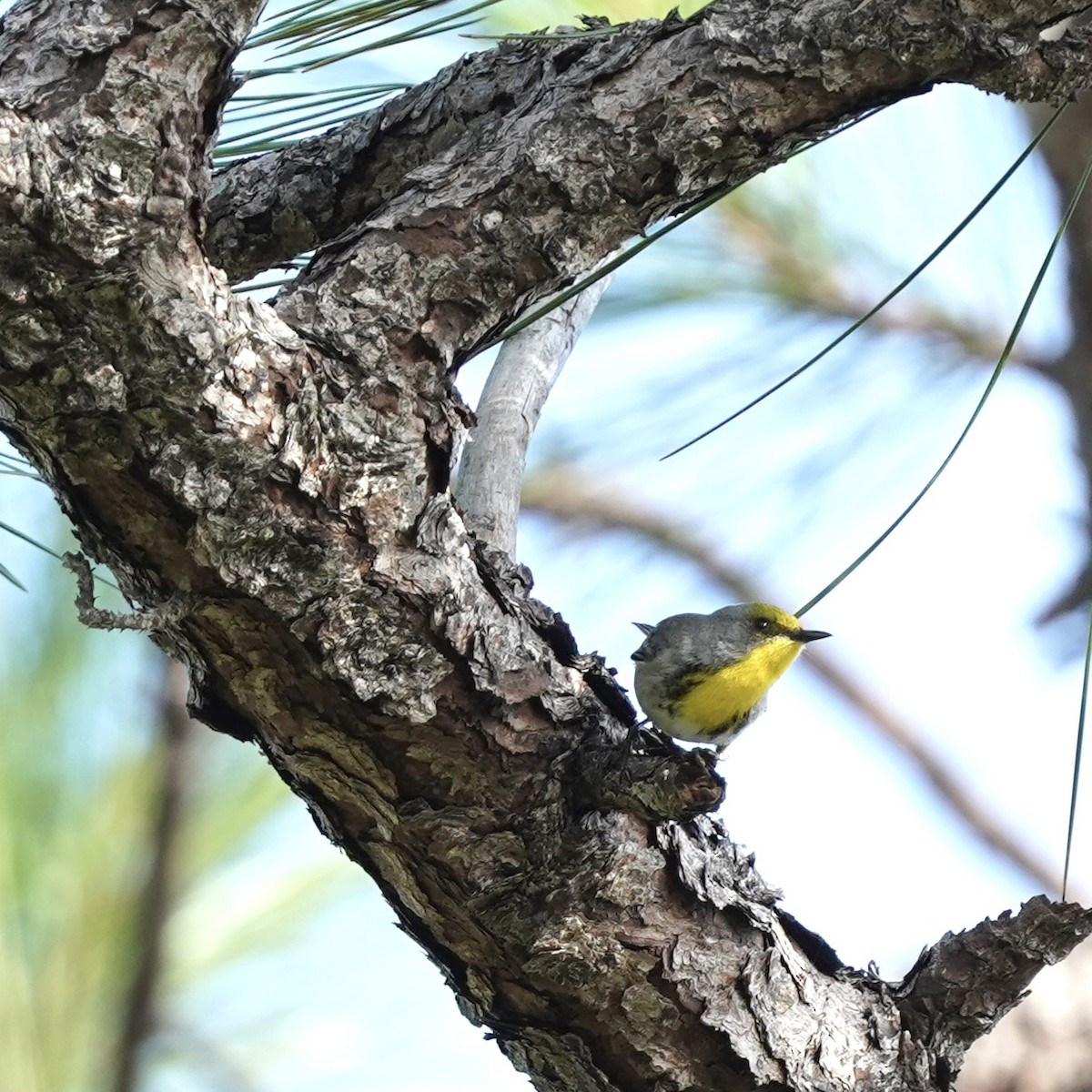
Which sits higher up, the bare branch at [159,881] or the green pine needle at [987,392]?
the bare branch at [159,881]

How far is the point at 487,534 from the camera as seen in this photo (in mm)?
1485

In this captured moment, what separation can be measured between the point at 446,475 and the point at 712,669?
1.04 m

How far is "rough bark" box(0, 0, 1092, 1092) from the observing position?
927 mm

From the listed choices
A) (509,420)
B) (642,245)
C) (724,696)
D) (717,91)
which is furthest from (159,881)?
(717,91)

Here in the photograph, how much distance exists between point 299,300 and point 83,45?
0.24 metres

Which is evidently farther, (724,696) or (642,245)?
(724,696)

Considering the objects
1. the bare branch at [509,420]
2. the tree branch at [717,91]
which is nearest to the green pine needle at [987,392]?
the tree branch at [717,91]

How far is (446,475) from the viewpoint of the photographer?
3.59ft

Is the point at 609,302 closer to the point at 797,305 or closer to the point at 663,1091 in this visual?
the point at 797,305

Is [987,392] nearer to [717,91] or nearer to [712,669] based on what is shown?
[717,91]

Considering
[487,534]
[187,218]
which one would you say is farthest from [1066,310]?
[187,218]

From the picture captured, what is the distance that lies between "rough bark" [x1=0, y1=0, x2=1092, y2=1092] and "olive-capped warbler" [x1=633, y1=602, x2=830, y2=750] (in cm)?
76

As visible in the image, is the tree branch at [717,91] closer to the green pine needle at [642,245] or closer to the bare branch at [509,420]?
the green pine needle at [642,245]

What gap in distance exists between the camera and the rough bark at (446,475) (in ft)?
3.04
